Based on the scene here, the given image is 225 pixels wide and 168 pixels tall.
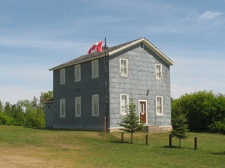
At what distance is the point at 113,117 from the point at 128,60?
5.27m

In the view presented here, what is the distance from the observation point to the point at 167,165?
16703 mm

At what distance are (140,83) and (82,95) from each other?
18.2ft

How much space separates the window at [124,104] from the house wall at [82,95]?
1.54 m

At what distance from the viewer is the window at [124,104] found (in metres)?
32.6

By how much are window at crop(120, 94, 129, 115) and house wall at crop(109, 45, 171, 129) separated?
0.34m

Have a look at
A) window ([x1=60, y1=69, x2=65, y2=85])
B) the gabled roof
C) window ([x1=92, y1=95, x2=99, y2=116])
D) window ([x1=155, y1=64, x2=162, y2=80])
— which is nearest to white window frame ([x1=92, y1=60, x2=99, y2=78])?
the gabled roof

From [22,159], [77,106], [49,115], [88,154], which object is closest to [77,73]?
[77,106]

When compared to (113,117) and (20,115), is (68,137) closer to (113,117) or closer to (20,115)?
(113,117)

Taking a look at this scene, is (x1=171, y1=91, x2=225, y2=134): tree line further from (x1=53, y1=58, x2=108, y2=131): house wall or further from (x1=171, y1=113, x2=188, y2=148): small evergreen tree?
(x1=171, y1=113, x2=188, y2=148): small evergreen tree

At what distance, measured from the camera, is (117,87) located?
32.5m

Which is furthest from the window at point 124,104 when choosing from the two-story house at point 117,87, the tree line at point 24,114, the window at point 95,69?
the tree line at point 24,114

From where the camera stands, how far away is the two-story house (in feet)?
106

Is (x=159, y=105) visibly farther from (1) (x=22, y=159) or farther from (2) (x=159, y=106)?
(1) (x=22, y=159)

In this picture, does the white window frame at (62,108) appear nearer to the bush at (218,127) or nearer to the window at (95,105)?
the window at (95,105)
